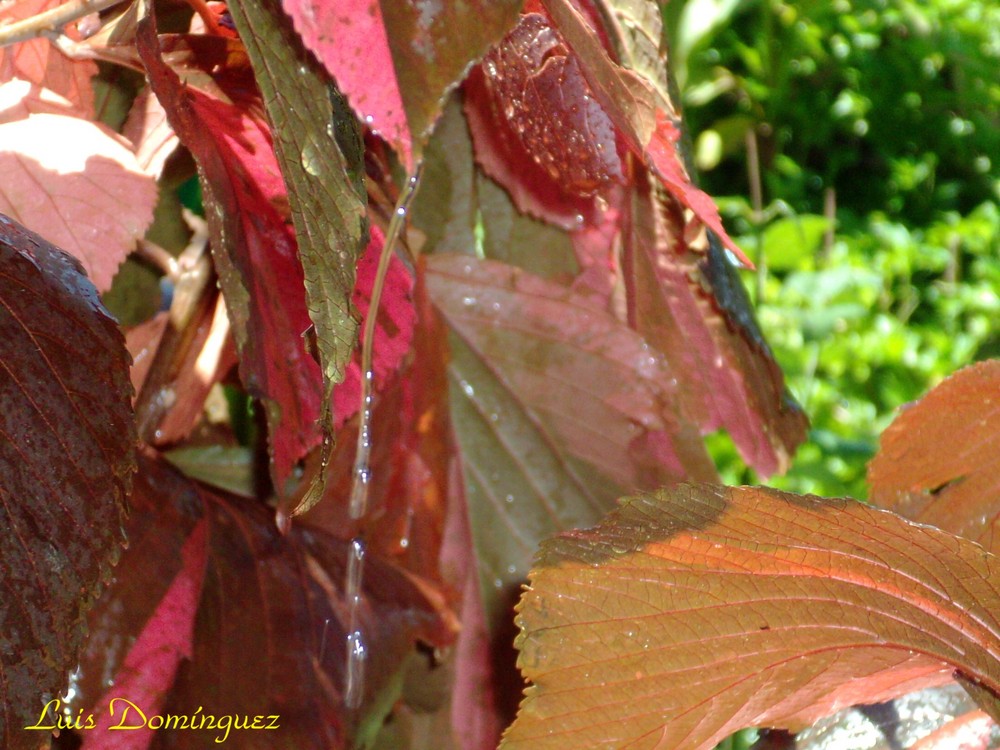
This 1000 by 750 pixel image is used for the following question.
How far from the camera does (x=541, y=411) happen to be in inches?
16.2

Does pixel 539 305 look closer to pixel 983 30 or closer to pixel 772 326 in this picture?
pixel 772 326

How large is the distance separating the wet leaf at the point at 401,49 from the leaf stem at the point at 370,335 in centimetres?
1

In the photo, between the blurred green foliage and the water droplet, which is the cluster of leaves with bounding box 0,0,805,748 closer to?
the water droplet

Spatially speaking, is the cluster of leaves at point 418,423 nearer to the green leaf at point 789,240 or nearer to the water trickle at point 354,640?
the water trickle at point 354,640

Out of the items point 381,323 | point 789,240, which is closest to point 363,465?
point 381,323

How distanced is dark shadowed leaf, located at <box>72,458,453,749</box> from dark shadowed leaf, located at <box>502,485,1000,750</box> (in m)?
0.12

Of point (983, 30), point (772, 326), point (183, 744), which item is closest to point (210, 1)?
point (183, 744)

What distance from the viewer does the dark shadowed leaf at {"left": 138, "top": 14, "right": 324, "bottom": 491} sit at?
25 centimetres

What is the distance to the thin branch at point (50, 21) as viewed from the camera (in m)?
0.25

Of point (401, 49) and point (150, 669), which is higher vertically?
point (401, 49)

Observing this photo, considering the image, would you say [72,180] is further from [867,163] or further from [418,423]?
[867,163]

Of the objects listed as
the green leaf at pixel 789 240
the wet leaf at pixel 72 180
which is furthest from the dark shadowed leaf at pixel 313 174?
the green leaf at pixel 789 240

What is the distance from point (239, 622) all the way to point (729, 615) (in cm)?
16

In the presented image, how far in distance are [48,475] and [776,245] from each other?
4.79 feet
